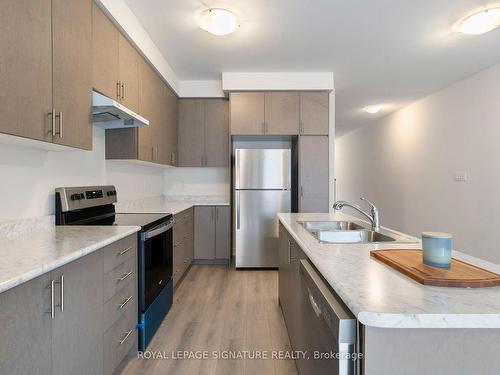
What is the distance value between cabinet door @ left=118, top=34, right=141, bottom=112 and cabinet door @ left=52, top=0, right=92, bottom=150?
0.46m

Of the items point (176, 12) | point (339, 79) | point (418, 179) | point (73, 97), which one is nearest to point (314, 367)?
point (73, 97)

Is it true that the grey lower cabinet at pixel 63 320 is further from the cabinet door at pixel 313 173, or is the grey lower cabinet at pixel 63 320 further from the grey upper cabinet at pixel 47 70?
the cabinet door at pixel 313 173

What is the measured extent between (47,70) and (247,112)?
2.46 meters

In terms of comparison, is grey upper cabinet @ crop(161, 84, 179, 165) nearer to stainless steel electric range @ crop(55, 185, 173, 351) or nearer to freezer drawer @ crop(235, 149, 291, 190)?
Result: freezer drawer @ crop(235, 149, 291, 190)

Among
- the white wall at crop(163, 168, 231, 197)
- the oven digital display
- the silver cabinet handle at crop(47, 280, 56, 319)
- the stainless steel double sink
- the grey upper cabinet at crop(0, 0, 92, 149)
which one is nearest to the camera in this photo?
the silver cabinet handle at crop(47, 280, 56, 319)

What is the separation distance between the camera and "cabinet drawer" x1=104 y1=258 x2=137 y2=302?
1.45 m

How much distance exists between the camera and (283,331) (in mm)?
2154

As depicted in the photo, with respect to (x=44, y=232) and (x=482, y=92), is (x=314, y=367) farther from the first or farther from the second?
(x=482, y=92)

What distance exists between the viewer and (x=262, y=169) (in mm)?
3607

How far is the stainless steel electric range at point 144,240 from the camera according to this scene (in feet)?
6.11

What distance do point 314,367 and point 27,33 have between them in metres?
1.85

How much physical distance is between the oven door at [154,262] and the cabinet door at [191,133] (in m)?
1.64

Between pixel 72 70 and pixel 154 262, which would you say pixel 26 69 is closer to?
pixel 72 70

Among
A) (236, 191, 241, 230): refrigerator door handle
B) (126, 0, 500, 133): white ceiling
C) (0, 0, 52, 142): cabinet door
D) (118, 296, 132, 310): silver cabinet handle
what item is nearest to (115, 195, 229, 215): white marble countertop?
(236, 191, 241, 230): refrigerator door handle
